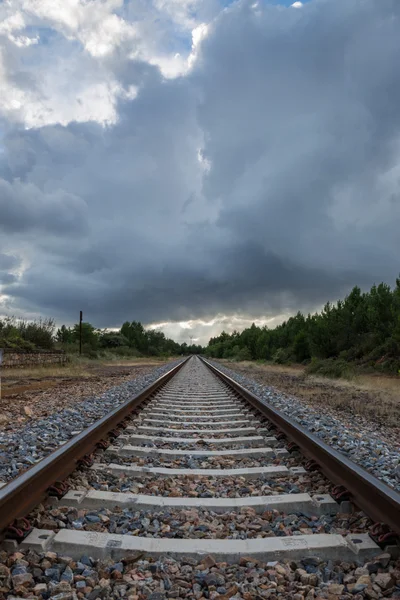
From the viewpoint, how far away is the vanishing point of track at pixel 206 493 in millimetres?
2447

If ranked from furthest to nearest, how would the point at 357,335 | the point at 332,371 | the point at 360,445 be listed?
1. the point at 357,335
2. the point at 332,371
3. the point at 360,445

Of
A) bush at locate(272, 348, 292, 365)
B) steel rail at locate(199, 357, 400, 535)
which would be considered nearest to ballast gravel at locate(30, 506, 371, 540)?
steel rail at locate(199, 357, 400, 535)

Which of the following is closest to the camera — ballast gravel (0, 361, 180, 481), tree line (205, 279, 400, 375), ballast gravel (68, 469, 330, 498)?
ballast gravel (68, 469, 330, 498)

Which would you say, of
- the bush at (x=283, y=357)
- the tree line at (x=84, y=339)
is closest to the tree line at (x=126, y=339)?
the tree line at (x=84, y=339)

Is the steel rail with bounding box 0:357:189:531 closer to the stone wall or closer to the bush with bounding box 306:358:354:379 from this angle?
the stone wall

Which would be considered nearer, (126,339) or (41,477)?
(41,477)

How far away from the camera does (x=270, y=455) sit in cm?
458

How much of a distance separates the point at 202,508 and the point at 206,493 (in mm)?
302

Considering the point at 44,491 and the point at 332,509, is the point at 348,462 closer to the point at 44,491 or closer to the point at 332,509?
the point at 332,509

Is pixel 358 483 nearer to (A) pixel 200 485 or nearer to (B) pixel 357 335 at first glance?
(A) pixel 200 485

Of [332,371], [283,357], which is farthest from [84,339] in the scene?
[332,371]

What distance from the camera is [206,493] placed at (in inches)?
133

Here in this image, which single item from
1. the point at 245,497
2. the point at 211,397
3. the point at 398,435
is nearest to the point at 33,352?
the point at 211,397

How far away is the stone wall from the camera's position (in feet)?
63.3
